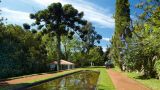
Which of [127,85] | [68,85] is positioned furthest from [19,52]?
[127,85]

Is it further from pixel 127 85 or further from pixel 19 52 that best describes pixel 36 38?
pixel 127 85

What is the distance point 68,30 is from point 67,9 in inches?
206

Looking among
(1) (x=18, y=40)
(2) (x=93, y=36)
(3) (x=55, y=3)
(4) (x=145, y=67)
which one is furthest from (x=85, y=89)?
(2) (x=93, y=36)

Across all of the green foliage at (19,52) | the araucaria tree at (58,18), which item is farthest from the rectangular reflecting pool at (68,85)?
the araucaria tree at (58,18)

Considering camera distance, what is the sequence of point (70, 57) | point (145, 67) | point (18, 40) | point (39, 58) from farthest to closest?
1. point (70, 57)
2. point (39, 58)
3. point (18, 40)
4. point (145, 67)

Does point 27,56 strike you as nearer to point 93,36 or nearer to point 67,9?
point 67,9

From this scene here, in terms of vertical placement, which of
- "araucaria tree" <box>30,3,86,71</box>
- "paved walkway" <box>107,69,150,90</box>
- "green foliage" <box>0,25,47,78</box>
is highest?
"araucaria tree" <box>30,3,86,71</box>

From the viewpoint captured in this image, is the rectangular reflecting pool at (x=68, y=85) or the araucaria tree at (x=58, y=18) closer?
the rectangular reflecting pool at (x=68, y=85)

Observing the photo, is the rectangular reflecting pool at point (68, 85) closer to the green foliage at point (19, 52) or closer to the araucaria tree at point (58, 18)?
the green foliage at point (19, 52)

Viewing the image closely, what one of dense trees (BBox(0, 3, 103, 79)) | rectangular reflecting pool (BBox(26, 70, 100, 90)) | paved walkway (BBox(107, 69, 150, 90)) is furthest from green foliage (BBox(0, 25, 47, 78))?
paved walkway (BBox(107, 69, 150, 90))

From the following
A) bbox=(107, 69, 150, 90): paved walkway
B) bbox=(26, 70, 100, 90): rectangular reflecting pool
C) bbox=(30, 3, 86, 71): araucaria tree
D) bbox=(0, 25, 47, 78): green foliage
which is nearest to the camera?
bbox=(107, 69, 150, 90): paved walkway

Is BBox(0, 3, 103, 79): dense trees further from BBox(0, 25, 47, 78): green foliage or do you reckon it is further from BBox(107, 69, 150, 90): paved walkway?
BBox(107, 69, 150, 90): paved walkway

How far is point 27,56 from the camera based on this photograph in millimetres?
45375

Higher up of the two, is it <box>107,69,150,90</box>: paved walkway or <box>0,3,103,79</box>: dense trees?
<box>0,3,103,79</box>: dense trees
